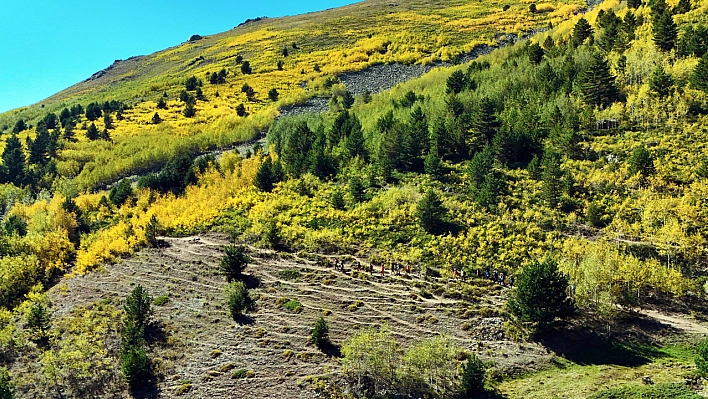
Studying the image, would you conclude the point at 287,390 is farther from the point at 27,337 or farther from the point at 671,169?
the point at 671,169

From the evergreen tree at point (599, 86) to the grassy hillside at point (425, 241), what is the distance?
24cm

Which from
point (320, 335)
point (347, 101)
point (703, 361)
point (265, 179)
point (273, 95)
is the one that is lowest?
point (703, 361)

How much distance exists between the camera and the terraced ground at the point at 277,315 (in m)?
31.6

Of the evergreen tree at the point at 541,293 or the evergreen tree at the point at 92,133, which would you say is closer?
the evergreen tree at the point at 541,293

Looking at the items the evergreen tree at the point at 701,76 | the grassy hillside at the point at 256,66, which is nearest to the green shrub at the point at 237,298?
the grassy hillside at the point at 256,66

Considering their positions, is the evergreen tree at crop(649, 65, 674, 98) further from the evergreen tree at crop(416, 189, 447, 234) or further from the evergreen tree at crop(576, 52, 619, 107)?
the evergreen tree at crop(416, 189, 447, 234)

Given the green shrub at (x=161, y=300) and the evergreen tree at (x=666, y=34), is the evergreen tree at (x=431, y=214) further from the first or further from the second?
the evergreen tree at (x=666, y=34)

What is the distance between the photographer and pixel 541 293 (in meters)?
30.6

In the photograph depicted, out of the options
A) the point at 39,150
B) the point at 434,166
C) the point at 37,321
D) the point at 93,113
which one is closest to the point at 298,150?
the point at 434,166

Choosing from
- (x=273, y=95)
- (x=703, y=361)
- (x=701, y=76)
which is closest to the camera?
(x=703, y=361)

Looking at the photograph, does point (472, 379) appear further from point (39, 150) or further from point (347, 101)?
point (39, 150)

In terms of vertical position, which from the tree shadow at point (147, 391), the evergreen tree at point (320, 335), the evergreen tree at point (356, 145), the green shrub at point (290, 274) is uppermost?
the evergreen tree at point (356, 145)

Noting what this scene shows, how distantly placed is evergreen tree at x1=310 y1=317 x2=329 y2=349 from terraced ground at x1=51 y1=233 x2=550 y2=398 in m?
0.59

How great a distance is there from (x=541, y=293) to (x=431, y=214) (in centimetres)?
1535
